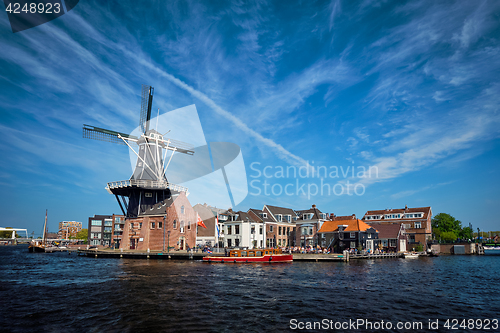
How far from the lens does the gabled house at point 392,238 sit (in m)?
68.7

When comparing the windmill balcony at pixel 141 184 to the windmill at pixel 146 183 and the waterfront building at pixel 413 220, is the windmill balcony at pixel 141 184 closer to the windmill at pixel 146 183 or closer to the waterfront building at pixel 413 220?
the windmill at pixel 146 183

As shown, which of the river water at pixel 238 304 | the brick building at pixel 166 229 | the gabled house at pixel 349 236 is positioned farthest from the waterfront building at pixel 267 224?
the river water at pixel 238 304

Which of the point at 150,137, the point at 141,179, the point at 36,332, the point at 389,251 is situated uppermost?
the point at 150,137

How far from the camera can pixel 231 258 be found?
48250 mm

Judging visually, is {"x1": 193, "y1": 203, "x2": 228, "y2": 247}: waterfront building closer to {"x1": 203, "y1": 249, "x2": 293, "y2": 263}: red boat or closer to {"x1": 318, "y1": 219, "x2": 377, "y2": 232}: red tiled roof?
{"x1": 203, "y1": 249, "x2": 293, "y2": 263}: red boat

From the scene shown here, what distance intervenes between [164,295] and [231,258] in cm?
2639

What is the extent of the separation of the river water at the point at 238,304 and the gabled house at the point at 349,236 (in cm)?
3040

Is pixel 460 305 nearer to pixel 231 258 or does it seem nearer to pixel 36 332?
pixel 36 332

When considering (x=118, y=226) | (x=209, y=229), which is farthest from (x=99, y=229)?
(x=209, y=229)

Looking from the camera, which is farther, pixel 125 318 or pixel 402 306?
pixel 402 306

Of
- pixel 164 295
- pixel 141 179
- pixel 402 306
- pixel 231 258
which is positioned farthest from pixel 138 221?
pixel 402 306

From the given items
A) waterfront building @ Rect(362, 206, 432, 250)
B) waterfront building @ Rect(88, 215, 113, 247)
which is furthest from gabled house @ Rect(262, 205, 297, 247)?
waterfront building @ Rect(88, 215, 113, 247)

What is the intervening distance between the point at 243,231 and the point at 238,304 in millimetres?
47077

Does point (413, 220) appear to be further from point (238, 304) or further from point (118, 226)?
point (118, 226)
